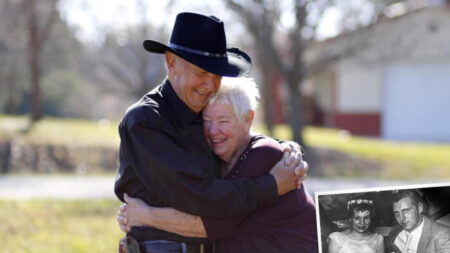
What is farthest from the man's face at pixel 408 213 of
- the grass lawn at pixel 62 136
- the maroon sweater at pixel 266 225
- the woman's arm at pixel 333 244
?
the grass lawn at pixel 62 136

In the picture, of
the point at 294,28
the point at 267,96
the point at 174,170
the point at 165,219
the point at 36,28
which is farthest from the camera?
the point at 267,96

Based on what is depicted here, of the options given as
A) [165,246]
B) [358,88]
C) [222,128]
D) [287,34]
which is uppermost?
[287,34]

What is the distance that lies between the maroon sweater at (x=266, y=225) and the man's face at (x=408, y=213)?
533mm

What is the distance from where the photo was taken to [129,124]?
110 inches

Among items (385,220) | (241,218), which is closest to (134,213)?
(241,218)

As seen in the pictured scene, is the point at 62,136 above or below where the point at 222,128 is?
above

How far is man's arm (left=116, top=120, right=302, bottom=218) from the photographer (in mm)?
2725

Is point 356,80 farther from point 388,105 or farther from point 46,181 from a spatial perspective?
point 46,181

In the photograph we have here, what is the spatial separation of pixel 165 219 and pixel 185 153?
13.5 inches

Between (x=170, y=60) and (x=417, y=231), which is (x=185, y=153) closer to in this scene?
(x=170, y=60)

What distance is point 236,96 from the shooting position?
121 inches

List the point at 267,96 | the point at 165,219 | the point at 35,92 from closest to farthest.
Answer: the point at 165,219, the point at 35,92, the point at 267,96

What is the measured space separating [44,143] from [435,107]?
1436 centimetres

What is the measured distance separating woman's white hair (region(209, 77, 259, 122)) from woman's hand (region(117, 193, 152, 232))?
2.00ft
